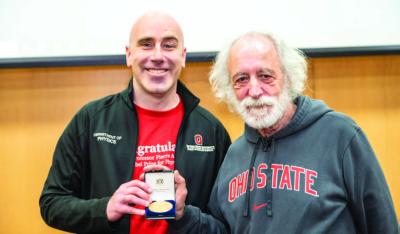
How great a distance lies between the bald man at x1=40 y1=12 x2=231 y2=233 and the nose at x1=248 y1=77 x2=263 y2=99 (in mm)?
312

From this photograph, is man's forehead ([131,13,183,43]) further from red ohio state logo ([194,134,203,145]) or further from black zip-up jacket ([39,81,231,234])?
red ohio state logo ([194,134,203,145])

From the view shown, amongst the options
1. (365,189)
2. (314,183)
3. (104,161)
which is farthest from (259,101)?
(104,161)

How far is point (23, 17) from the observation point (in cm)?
164

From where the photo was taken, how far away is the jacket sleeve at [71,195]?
1.20 meters

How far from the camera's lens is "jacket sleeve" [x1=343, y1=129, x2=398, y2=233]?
1.05 metres

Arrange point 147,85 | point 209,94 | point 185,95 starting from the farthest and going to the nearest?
point 209,94, point 185,95, point 147,85

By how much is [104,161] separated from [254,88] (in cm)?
56

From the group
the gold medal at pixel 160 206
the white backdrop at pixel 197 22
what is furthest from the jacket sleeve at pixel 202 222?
the white backdrop at pixel 197 22

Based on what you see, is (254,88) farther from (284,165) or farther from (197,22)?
(197,22)

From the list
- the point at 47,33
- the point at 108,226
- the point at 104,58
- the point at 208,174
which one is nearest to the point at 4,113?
the point at 47,33

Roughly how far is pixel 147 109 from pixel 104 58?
406mm

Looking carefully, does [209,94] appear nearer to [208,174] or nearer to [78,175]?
[208,174]

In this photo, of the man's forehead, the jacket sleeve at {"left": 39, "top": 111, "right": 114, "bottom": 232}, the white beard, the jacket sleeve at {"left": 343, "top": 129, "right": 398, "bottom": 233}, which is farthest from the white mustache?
the jacket sleeve at {"left": 39, "top": 111, "right": 114, "bottom": 232}

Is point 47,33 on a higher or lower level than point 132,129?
higher
